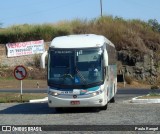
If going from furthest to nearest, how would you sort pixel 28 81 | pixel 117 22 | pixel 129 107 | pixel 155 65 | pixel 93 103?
pixel 117 22, pixel 155 65, pixel 28 81, pixel 129 107, pixel 93 103

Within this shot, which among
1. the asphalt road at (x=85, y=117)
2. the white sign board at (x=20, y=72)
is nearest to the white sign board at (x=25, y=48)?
the white sign board at (x=20, y=72)

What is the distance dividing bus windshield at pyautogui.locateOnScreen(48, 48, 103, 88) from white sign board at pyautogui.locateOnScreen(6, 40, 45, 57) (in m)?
34.2

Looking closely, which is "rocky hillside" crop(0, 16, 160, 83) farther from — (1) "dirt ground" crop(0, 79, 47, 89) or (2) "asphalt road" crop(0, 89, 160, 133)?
(2) "asphalt road" crop(0, 89, 160, 133)

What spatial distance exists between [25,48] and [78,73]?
35.7 m

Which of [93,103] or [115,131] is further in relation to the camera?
[93,103]

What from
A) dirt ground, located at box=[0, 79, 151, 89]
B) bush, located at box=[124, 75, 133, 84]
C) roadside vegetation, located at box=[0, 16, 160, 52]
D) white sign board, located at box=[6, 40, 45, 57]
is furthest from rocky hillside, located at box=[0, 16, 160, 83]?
white sign board, located at box=[6, 40, 45, 57]

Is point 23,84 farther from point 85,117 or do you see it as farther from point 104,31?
point 85,117

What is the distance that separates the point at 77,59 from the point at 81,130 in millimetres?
7153

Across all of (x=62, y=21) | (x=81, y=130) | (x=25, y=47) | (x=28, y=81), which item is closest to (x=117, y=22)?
(x=62, y=21)

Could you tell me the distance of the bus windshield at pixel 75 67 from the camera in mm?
21700

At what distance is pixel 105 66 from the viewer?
22.0 metres

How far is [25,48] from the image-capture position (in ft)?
187

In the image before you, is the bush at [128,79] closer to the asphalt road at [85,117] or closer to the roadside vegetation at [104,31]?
the roadside vegetation at [104,31]

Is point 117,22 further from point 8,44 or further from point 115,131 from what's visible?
point 115,131
